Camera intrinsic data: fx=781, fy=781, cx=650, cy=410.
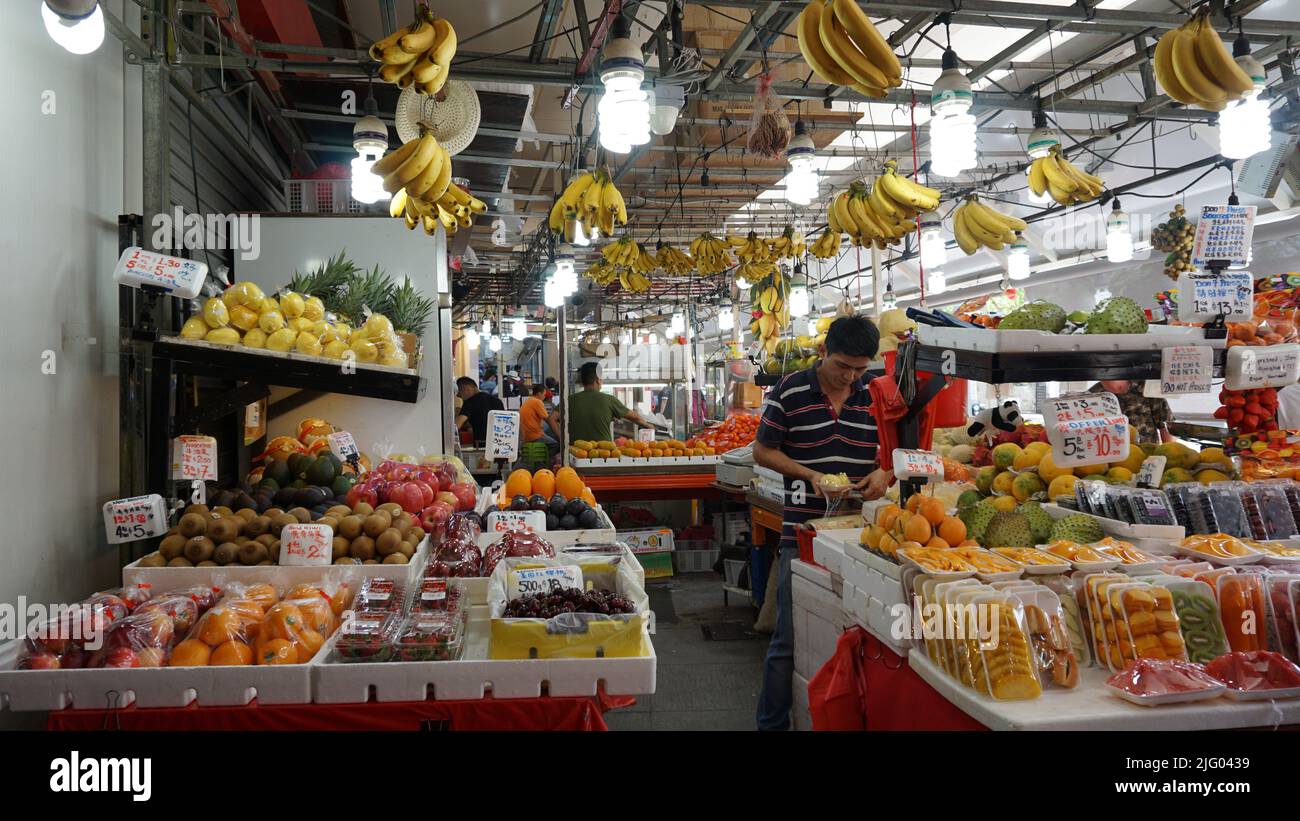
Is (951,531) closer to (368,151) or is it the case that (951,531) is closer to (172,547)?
(172,547)

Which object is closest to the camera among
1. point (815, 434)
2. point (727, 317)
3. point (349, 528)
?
point (349, 528)

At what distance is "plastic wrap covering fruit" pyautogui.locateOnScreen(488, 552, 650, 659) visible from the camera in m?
2.15

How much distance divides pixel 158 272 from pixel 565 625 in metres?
2.23

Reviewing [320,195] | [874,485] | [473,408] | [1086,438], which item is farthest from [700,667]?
[473,408]

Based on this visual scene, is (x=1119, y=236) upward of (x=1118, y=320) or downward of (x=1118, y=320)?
upward

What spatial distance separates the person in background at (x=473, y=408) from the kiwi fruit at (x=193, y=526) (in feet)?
21.8

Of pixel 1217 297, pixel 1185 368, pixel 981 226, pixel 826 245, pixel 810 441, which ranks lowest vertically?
pixel 810 441

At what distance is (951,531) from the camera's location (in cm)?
247

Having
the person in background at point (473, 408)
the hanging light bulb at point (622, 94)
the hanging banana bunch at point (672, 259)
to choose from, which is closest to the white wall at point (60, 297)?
the hanging light bulb at point (622, 94)

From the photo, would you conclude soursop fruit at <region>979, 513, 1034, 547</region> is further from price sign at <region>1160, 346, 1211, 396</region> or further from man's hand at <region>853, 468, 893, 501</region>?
man's hand at <region>853, 468, 893, 501</region>

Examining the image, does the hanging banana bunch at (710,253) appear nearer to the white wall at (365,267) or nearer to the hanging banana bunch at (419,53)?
the white wall at (365,267)

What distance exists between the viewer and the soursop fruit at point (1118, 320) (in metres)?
2.66
